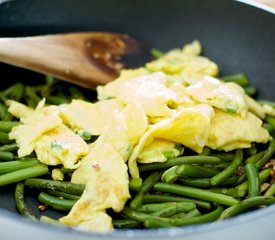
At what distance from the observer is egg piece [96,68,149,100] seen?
113 inches

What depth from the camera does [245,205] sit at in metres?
2.26

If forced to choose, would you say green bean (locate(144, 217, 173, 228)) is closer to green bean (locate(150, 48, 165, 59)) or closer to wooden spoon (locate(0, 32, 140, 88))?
wooden spoon (locate(0, 32, 140, 88))

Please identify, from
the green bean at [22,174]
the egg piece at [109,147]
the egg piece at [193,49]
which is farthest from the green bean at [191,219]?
the egg piece at [193,49]

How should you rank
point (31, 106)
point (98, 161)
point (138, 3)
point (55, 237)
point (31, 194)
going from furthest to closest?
point (138, 3) < point (31, 106) < point (31, 194) < point (98, 161) < point (55, 237)

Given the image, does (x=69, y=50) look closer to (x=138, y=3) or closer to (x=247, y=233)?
(x=138, y=3)

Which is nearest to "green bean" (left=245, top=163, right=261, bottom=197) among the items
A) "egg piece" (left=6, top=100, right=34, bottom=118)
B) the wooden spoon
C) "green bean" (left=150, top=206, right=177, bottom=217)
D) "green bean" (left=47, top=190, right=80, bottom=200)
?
"green bean" (left=150, top=206, right=177, bottom=217)

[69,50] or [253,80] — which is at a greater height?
[253,80]

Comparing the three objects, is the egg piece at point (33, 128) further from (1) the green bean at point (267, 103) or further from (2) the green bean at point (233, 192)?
(1) the green bean at point (267, 103)

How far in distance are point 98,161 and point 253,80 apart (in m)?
1.20

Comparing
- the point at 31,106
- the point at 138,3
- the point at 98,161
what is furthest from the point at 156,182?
the point at 138,3

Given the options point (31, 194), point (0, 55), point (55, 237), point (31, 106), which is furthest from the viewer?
point (31, 106)

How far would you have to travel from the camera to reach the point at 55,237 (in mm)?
1652

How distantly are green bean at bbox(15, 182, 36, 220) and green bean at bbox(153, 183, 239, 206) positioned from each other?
1.81 feet

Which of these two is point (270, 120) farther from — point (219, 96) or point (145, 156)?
point (145, 156)
